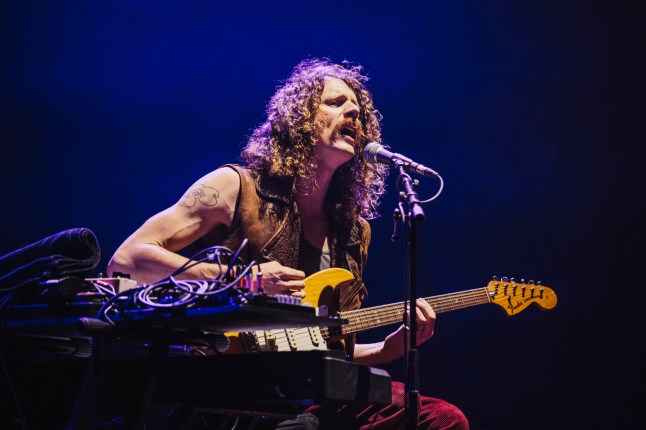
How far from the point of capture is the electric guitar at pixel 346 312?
9.29ft

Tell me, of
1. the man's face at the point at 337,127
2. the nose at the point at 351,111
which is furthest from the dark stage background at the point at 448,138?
the nose at the point at 351,111

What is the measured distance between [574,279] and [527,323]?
465 mm

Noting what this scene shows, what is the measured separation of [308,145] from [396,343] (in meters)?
1.25

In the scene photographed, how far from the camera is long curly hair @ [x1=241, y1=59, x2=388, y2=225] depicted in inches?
150

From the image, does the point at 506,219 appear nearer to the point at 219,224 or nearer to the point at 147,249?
the point at 219,224

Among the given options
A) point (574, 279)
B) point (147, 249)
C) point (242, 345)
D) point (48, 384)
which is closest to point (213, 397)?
point (48, 384)

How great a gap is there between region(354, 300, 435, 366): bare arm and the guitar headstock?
A: 0.71 metres

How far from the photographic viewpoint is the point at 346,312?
11.3ft

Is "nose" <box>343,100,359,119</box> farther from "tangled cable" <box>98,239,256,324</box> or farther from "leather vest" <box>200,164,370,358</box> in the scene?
"tangled cable" <box>98,239,256,324</box>

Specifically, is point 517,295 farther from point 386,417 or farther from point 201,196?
point 201,196

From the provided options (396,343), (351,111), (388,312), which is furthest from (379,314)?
(351,111)

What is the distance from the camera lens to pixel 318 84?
163 inches

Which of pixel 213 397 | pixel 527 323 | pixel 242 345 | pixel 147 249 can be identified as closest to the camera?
pixel 213 397

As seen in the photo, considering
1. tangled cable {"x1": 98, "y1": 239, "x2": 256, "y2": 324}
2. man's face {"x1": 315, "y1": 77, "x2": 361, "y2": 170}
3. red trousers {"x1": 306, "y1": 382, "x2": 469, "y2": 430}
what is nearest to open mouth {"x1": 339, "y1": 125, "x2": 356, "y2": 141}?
man's face {"x1": 315, "y1": 77, "x2": 361, "y2": 170}
